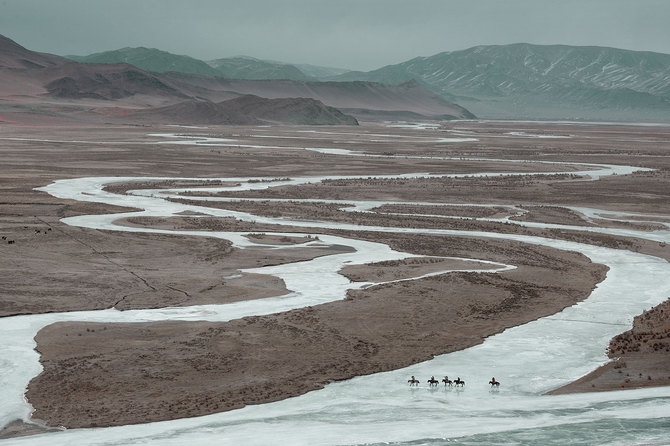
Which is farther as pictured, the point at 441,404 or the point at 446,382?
the point at 446,382

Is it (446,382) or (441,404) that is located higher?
(446,382)

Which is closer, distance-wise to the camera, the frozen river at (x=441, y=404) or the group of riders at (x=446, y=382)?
the frozen river at (x=441, y=404)

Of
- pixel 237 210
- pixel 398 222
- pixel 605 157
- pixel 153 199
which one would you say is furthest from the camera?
pixel 605 157

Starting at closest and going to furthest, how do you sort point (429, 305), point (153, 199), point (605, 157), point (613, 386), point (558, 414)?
1. point (558, 414)
2. point (613, 386)
3. point (429, 305)
4. point (153, 199)
5. point (605, 157)

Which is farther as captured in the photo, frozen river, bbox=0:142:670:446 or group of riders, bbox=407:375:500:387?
group of riders, bbox=407:375:500:387

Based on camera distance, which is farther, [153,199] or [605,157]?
[605,157]

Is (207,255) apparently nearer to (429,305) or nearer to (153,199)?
(429,305)

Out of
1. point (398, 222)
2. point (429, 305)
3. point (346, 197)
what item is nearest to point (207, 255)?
point (429, 305)
